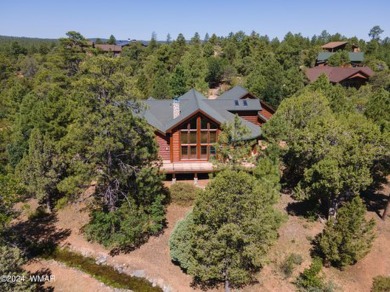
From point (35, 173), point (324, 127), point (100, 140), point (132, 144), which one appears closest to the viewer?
point (100, 140)

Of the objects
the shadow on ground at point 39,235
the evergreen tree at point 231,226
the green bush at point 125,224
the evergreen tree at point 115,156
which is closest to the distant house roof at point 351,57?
the evergreen tree at point 115,156

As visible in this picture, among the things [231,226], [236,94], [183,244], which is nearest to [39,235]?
[183,244]

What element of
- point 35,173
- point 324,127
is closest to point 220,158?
point 324,127

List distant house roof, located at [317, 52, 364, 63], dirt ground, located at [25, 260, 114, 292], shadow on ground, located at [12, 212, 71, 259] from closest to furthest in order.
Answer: dirt ground, located at [25, 260, 114, 292] < shadow on ground, located at [12, 212, 71, 259] < distant house roof, located at [317, 52, 364, 63]

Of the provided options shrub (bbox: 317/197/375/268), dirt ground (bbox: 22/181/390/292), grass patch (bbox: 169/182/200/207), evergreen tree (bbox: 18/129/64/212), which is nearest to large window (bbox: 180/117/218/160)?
grass patch (bbox: 169/182/200/207)

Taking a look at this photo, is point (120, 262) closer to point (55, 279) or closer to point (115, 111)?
point (55, 279)

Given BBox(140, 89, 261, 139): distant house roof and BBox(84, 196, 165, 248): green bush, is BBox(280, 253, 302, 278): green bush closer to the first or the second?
BBox(84, 196, 165, 248): green bush
